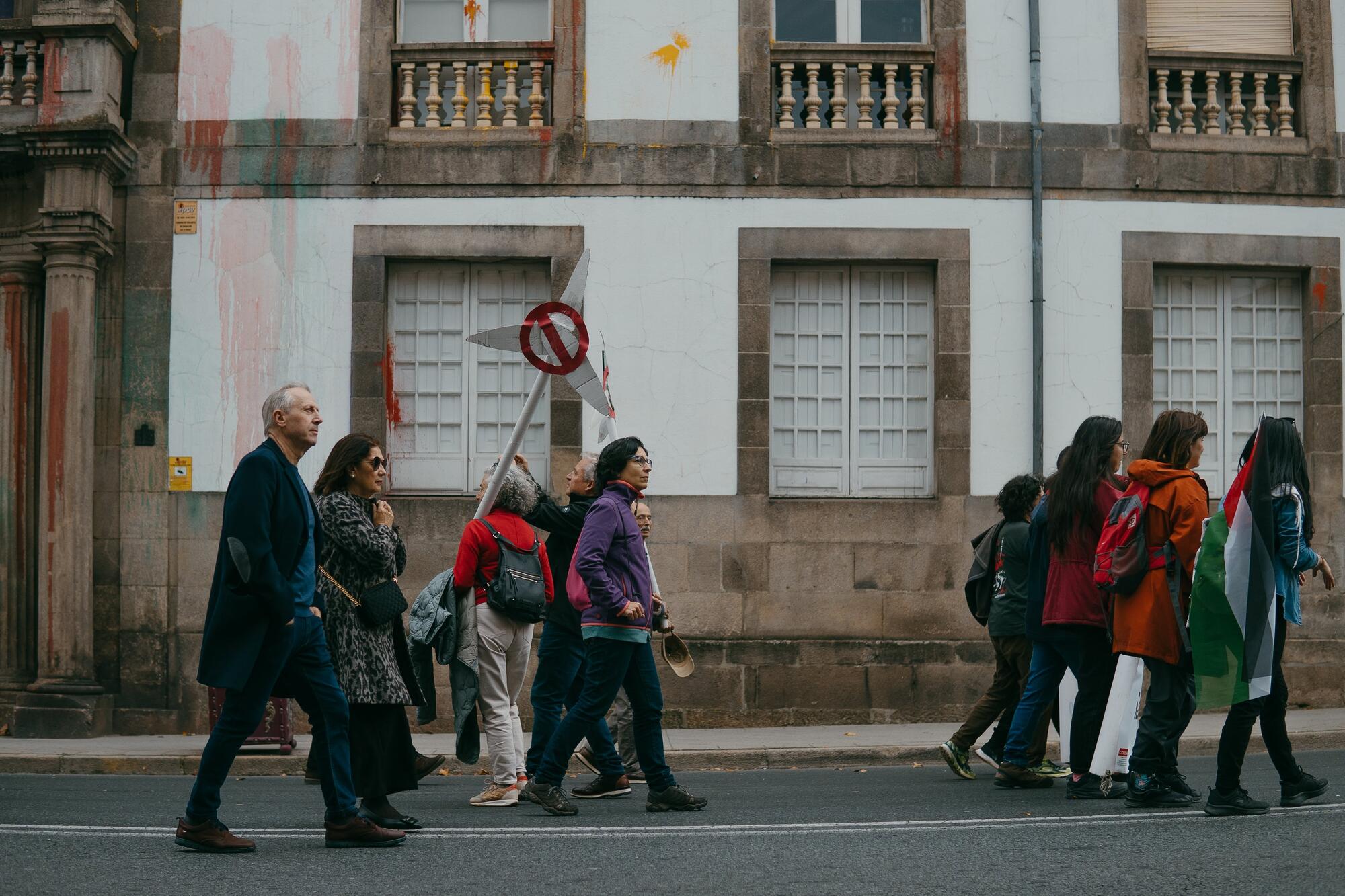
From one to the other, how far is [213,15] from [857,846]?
34.0ft

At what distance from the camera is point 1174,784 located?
791 cm

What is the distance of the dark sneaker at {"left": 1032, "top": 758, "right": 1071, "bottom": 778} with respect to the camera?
30.1ft

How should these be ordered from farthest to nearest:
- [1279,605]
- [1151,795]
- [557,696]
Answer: [557,696] → [1151,795] → [1279,605]

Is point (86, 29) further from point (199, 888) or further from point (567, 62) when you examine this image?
point (199, 888)

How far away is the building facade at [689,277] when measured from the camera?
45.6 ft

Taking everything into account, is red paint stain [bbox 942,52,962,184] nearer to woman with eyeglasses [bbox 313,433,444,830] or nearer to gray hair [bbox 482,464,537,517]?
gray hair [bbox 482,464,537,517]

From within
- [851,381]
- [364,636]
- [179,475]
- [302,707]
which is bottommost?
[302,707]

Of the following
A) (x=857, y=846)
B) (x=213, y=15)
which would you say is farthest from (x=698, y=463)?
(x=857, y=846)

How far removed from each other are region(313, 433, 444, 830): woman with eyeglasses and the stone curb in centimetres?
368

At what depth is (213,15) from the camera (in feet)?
46.9

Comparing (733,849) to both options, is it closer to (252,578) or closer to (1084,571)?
(252,578)

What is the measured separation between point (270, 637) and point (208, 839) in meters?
0.84

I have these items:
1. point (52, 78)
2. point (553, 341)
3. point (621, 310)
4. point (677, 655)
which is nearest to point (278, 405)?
point (553, 341)

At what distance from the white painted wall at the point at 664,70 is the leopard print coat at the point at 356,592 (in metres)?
7.33
